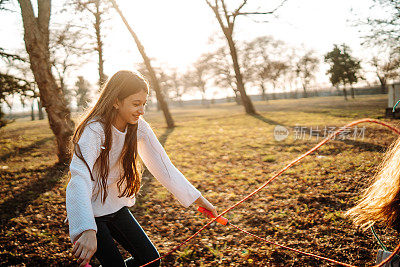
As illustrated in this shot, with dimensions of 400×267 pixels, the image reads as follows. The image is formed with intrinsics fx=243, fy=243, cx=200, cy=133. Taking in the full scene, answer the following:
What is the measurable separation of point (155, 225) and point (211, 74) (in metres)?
49.3

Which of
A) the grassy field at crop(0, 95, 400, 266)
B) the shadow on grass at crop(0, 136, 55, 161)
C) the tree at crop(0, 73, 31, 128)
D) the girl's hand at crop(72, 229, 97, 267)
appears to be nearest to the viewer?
the girl's hand at crop(72, 229, 97, 267)

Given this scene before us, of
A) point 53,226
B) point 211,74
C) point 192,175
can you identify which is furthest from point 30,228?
point 211,74

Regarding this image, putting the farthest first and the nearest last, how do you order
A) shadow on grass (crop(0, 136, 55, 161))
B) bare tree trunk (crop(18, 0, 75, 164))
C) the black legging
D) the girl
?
1. shadow on grass (crop(0, 136, 55, 161))
2. bare tree trunk (crop(18, 0, 75, 164))
3. the black legging
4. the girl

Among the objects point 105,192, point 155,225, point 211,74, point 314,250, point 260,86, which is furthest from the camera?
point 260,86

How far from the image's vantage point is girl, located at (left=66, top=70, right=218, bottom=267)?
1.68 metres

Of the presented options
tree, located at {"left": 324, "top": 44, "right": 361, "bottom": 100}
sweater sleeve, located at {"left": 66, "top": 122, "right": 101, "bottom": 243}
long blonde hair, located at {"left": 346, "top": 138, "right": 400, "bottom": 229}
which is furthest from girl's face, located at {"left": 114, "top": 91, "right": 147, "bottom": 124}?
tree, located at {"left": 324, "top": 44, "right": 361, "bottom": 100}

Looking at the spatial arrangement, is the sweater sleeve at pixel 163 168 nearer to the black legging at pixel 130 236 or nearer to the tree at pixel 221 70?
the black legging at pixel 130 236

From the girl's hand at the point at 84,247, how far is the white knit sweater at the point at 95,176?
36 mm

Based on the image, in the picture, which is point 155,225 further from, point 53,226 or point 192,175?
point 192,175

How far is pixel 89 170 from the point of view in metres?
1.70

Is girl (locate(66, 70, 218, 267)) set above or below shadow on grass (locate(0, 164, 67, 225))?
above

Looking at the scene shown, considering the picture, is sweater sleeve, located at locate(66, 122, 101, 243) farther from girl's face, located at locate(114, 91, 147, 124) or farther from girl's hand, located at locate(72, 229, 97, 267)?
girl's face, located at locate(114, 91, 147, 124)

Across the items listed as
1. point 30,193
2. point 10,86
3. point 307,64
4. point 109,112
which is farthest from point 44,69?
point 307,64

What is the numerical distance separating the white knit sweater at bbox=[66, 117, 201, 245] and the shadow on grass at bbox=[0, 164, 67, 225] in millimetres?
3315
